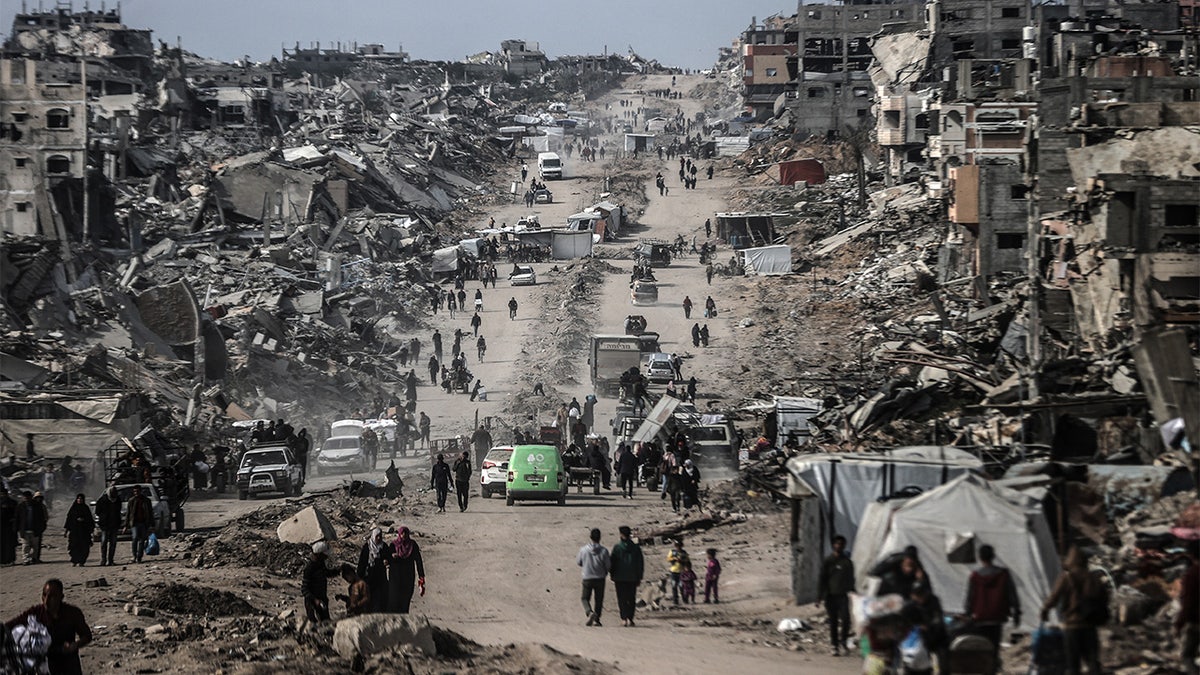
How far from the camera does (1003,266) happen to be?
48.1 metres

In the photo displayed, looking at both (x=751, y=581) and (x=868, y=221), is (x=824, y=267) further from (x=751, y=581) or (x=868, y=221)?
(x=751, y=581)

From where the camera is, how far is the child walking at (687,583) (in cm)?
1967

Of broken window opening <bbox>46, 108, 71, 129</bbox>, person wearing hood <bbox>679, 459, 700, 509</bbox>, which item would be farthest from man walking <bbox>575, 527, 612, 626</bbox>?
broken window opening <bbox>46, 108, 71, 129</bbox>

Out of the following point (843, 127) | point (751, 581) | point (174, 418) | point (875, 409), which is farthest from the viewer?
point (843, 127)

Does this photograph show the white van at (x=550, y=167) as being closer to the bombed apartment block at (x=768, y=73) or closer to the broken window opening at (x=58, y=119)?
the bombed apartment block at (x=768, y=73)

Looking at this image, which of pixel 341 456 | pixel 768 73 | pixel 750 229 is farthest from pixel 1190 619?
pixel 768 73

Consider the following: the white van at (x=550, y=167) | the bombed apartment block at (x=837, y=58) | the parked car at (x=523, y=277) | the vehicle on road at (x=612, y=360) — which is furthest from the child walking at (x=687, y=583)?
the bombed apartment block at (x=837, y=58)

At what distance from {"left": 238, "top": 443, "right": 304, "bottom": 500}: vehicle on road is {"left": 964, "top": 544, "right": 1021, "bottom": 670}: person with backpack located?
21100 mm

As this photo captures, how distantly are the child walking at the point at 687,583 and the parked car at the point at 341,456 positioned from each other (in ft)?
63.1

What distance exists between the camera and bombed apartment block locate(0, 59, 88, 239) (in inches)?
2349

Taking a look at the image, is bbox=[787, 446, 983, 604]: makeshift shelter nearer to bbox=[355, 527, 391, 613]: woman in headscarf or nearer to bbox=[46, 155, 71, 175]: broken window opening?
bbox=[355, 527, 391, 613]: woman in headscarf

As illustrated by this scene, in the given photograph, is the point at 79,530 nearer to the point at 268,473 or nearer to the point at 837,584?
the point at 268,473

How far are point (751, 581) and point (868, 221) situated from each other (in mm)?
47100

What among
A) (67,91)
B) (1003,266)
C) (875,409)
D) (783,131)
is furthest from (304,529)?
(783,131)
